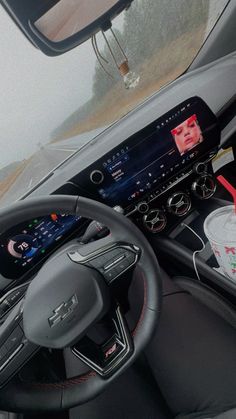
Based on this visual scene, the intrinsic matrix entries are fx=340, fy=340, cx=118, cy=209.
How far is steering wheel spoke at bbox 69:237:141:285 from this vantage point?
2.54 ft

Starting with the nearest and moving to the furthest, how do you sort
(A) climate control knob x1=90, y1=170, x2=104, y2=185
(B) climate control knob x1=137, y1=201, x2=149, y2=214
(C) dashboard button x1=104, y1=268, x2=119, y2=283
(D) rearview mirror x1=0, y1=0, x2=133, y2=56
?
(D) rearview mirror x1=0, y1=0, x2=133, y2=56
(C) dashboard button x1=104, y1=268, x2=119, y2=283
(A) climate control knob x1=90, y1=170, x2=104, y2=185
(B) climate control knob x1=137, y1=201, x2=149, y2=214

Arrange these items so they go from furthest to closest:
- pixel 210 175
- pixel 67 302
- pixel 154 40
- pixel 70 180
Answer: pixel 210 175, pixel 154 40, pixel 70 180, pixel 67 302

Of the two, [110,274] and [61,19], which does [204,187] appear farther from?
[61,19]

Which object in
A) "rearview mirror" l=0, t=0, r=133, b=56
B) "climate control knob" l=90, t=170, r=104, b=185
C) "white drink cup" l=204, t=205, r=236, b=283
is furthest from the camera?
"climate control knob" l=90, t=170, r=104, b=185

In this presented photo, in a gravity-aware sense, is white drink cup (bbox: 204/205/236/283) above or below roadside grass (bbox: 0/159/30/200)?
below

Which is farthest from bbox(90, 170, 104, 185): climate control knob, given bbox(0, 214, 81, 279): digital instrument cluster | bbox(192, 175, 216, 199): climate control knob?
bbox(192, 175, 216, 199): climate control knob

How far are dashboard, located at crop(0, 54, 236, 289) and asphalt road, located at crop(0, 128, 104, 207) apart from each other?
1.9 inches

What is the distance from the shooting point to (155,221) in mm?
1454

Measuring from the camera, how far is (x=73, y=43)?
96 cm

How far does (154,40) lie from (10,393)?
4.37ft

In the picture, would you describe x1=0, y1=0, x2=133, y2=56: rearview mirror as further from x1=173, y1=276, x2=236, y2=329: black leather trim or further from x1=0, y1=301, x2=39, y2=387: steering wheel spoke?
x1=173, y1=276, x2=236, y2=329: black leather trim

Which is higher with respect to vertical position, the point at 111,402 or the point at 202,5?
the point at 202,5

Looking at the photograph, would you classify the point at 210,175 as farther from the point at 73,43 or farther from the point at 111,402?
the point at 111,402

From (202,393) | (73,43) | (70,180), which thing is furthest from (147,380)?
(73,43)
